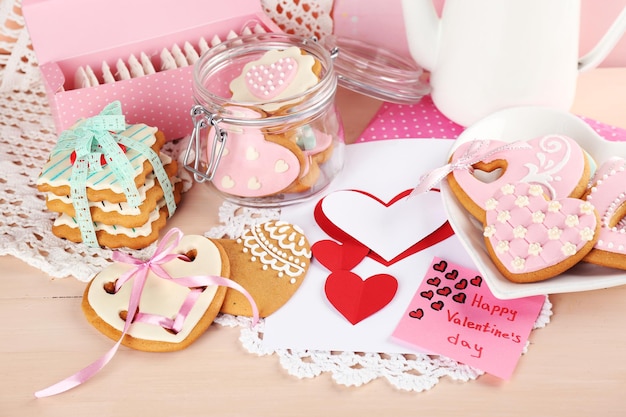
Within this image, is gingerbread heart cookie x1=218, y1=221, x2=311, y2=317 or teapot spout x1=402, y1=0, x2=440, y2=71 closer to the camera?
gingerbread heart cookie x1=218, y1=221, x2=311, y2=317

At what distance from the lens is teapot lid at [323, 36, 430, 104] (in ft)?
2.85

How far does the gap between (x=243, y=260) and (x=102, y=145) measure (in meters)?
0.20

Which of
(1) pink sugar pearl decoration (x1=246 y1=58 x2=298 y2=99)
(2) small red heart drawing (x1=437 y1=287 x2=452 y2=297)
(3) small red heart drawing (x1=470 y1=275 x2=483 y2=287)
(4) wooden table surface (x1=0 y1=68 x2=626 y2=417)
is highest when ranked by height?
(1) pink sugar pearl decoration (x1=246 y1=58 x2=298 y2=99)

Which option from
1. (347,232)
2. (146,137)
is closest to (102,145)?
(146,137)

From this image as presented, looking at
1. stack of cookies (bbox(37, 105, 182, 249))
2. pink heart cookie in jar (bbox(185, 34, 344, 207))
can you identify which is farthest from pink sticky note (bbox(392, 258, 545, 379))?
stack of cookies (bbox(37, 105, 182, 249))

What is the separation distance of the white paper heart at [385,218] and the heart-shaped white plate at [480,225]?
0.05 meters

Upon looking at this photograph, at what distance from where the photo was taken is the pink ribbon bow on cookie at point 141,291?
23.4 inches

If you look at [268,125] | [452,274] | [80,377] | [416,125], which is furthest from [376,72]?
[80,377]

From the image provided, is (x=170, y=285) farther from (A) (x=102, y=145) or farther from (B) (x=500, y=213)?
(B) (x=500, y=213)

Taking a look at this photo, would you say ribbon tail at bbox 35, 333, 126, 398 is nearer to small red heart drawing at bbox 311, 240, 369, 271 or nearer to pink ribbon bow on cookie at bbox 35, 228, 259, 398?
pink ribbon bow on cookie at bbox 35, 228, 259, 398

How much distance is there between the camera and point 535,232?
635 millimetres

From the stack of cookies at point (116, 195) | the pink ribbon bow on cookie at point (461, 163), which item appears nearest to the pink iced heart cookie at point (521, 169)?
the pink ribbon bow on cookie at point (461, 163)

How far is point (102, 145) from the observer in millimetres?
716

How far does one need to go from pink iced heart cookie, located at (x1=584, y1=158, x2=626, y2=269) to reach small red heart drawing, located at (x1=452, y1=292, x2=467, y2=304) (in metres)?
0.12
